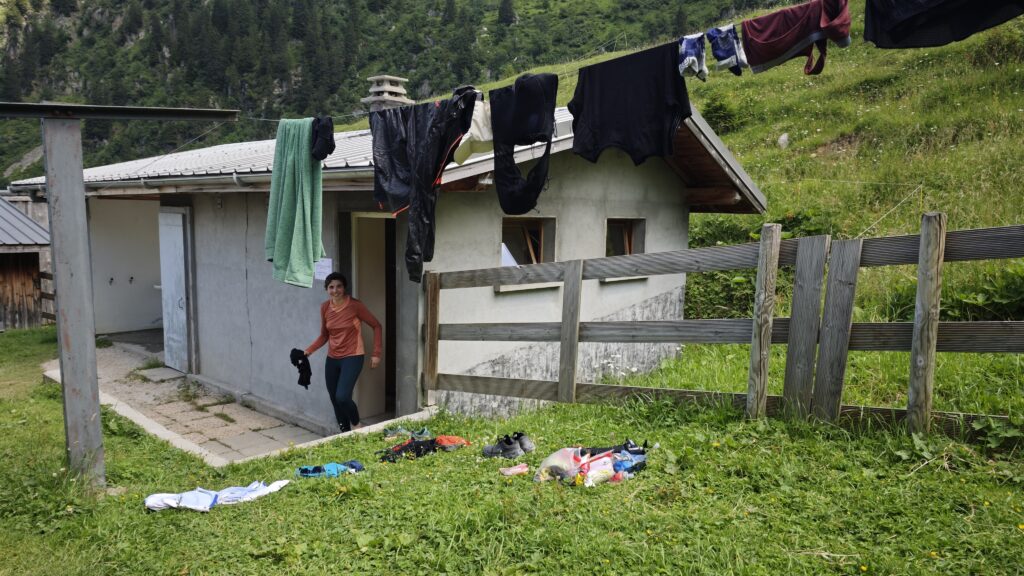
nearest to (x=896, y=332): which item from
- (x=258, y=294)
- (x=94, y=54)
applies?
(x=258, y=294)

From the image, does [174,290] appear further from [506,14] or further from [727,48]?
[506,14]

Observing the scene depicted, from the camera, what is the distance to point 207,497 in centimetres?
466

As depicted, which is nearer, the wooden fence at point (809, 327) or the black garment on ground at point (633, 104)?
the wooden fence at point (809, 327)

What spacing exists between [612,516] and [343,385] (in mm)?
4190

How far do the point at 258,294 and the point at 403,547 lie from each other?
20.4ft

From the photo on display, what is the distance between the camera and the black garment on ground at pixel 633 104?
4.96 m

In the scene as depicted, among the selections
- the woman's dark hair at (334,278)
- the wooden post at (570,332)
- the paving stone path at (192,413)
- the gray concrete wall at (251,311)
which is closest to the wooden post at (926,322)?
the wooden post at (570,332)

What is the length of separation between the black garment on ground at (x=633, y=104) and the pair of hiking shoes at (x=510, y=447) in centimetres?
236

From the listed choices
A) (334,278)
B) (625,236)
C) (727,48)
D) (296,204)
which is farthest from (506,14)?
(727,48)

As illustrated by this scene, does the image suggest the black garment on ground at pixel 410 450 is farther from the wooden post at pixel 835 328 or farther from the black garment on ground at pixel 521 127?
the wooden post at pixel 835 328

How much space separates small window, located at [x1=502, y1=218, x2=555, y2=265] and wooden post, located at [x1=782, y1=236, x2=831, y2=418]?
394 centimetres

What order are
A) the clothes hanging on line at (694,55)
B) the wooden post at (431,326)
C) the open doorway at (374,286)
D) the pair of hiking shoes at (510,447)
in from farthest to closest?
the open doorway at (374,286) → the wooden post at (431,326) → the pair of hiking shoes at (510,447) → the clothes hanging on line at (694,55)

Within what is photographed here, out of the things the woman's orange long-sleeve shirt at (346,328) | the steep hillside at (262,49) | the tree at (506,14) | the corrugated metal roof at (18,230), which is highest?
the tree at (506,14)

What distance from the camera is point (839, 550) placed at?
3.21 m
